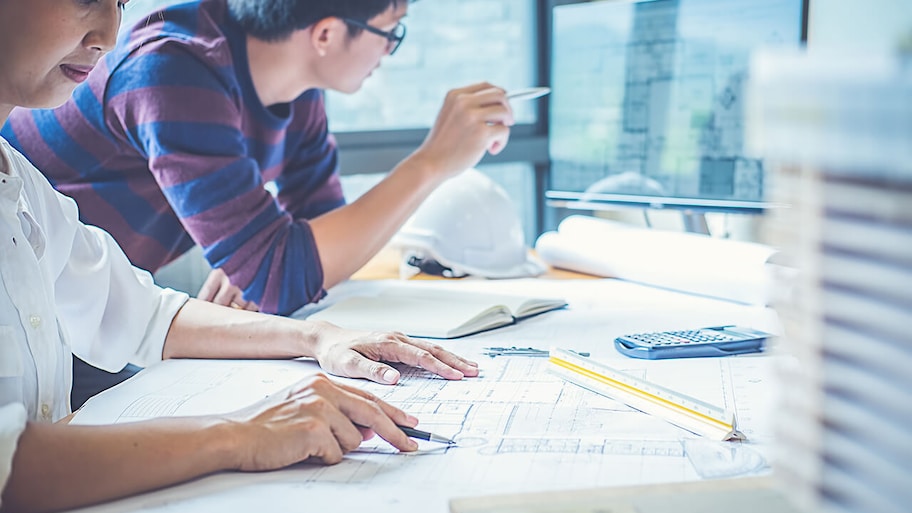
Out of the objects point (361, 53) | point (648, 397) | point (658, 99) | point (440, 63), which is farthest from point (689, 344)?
point (440, 63)

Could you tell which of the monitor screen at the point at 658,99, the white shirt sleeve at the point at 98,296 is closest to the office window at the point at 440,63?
the monitor screen at the point at 658,99

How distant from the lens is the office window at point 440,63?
2.33m

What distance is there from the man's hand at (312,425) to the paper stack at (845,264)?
440mm

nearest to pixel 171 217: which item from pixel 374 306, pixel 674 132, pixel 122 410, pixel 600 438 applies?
pixel 374 306

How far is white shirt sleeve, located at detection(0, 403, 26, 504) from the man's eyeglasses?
98 centimetres

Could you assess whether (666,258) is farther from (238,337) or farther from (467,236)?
(238,337)

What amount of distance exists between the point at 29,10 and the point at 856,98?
2.41ft

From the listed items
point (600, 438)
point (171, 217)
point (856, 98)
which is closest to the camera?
point (856, 98)

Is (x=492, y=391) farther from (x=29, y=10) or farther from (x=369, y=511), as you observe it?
(x=29, y=10)

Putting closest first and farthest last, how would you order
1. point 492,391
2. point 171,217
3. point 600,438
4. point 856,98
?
point 856,98 < point 600,438 < point 492,391 < point 171,217

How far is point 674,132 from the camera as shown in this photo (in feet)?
5.34

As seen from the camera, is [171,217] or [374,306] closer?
[374,306]

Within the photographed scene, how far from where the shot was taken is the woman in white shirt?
0.68 m

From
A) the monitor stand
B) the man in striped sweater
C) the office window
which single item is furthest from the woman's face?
the office window
